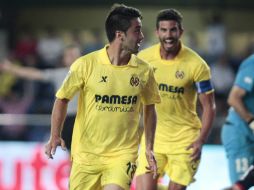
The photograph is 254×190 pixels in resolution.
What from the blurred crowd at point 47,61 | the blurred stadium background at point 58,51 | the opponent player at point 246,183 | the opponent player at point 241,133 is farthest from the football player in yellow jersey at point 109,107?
the blurred crowd at point 47,61

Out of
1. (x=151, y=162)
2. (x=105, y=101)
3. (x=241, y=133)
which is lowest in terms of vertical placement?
(x=241, y=133)

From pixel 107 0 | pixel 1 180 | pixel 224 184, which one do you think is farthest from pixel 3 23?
pixel 224 184

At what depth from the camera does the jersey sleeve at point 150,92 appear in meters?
7.82

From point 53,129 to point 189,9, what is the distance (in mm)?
13390

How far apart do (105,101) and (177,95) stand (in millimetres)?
1517

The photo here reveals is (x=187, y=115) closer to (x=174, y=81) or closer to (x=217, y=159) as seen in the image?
(x=174, y=81)

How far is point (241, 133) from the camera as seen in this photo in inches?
380

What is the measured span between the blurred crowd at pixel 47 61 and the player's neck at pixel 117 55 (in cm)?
645

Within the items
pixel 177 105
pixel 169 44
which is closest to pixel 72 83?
pixel 169 44

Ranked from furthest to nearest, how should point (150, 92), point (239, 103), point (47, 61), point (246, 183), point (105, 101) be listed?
point (47, 61)
point (239, 103)
point (246, 183)
point (150, 92)
point (105, 101)

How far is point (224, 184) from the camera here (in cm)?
1220

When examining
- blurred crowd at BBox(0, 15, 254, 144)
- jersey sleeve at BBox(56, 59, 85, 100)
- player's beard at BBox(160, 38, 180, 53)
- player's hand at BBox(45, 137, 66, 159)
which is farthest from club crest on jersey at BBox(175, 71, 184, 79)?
blurred crowd at BBox(0, 15, 254, 144)

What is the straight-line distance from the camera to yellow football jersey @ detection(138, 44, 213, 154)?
8953mm

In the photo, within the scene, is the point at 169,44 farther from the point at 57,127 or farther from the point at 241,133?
the point at 57,127
